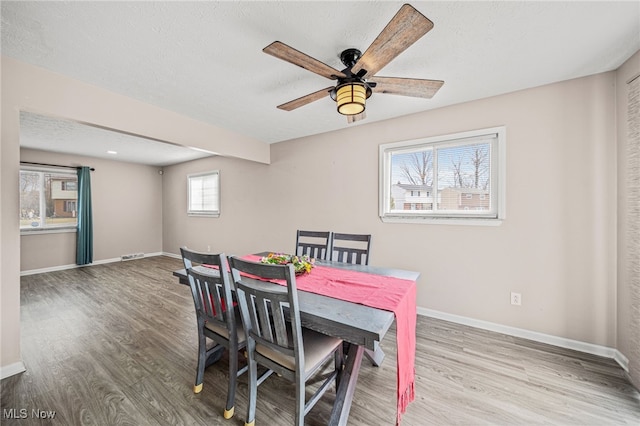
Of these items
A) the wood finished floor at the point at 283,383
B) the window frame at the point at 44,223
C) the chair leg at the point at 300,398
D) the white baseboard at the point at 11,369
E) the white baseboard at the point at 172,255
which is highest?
the window frame at the point at 44,223

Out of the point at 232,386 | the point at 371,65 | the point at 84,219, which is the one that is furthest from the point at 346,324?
the point at 84,219

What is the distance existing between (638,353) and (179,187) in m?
7.40

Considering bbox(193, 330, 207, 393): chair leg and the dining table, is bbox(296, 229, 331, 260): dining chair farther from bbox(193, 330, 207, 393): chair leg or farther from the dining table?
bbox(193, 330, 207, 393): chair leg

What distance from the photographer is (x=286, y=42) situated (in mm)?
1742

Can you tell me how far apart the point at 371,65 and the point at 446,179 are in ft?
5.90

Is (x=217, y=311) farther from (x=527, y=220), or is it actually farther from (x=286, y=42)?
(x=527, y=220)

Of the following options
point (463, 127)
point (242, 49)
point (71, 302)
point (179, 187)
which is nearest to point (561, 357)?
point (463, 127)

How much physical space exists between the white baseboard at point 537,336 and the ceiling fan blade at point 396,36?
8.69 feet

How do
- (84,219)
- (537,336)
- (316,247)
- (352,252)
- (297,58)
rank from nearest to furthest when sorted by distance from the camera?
(297,58), (537,336), (352,252), (316,247), (84,219)

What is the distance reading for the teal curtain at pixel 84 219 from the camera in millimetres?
5066

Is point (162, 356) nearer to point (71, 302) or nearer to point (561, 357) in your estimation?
point (71, 302)

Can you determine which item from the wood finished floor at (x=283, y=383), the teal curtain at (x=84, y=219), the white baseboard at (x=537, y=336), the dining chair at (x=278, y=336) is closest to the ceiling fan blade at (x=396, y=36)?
the dining chair at (x=278, y=336)

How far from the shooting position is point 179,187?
20.2 ft

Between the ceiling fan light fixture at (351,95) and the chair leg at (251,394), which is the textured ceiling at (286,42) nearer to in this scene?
the ceiling fan light fixture at (351,95)
